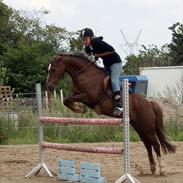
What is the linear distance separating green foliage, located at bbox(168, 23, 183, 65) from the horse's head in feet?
152

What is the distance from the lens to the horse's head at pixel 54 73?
27.8ft

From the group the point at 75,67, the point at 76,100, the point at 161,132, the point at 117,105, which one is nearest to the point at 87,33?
the point at 75,67

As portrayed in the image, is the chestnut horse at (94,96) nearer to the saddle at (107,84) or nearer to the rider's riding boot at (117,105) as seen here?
the saddle at (107,84)

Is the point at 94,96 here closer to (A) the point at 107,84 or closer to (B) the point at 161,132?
(A) the point at 107,84

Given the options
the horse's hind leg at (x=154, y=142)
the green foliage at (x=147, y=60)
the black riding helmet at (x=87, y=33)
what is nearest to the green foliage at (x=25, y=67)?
the green foliage at (x=147, y=60)

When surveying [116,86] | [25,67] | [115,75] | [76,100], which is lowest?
[76,100]

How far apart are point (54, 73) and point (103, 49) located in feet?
2.85

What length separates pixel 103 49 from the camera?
8484 millimetres

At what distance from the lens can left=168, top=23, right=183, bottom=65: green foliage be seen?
54.2 meters

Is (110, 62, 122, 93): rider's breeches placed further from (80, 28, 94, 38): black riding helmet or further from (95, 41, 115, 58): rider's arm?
(80, 28, 94, 38): black riding helmet

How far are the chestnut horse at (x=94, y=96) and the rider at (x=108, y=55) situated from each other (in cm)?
15

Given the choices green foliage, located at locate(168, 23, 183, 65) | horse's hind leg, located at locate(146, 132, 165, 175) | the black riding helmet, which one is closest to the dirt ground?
horse's hind leg, located at locate(146, 132, 165, 175)

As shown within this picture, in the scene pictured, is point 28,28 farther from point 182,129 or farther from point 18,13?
point 182,129

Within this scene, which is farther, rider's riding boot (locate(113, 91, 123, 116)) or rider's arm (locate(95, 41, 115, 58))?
rider's arm (locate(95, 41, 115, 58))
